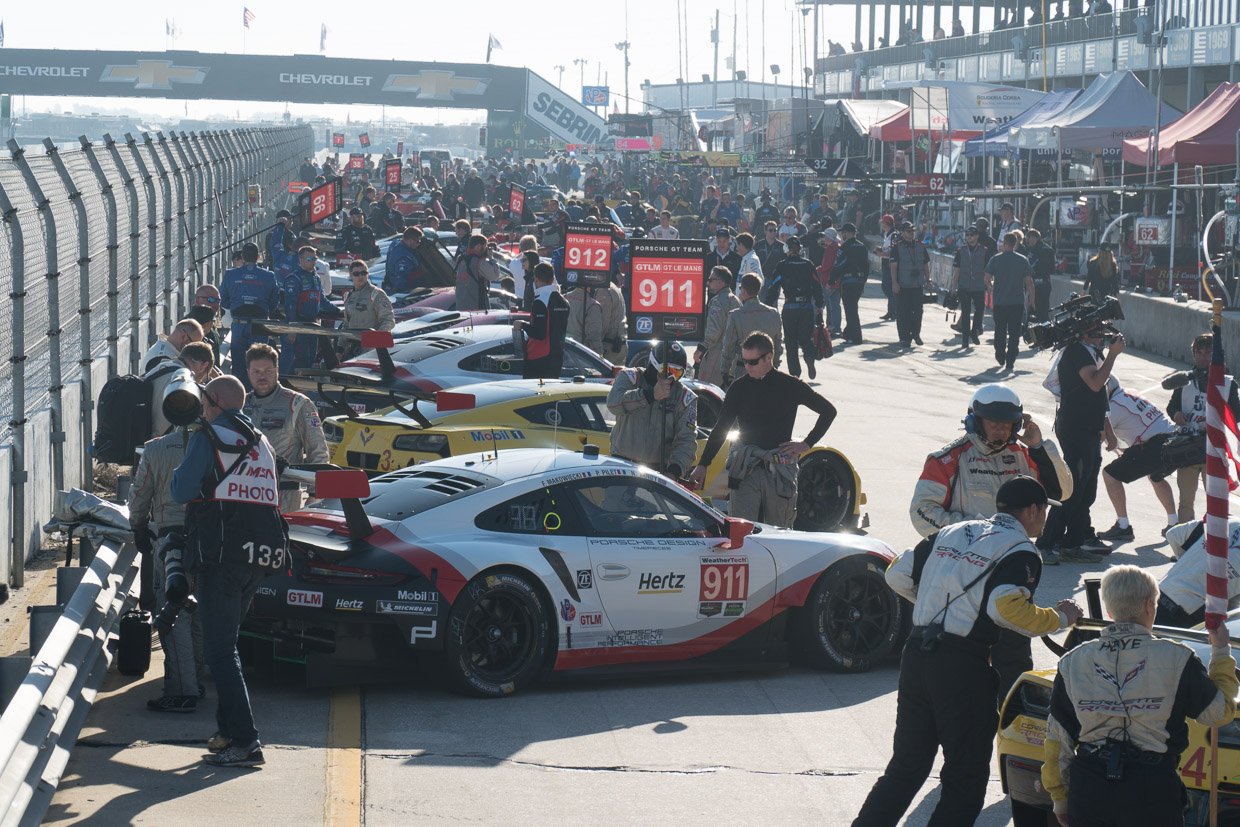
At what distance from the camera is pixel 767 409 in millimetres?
11758

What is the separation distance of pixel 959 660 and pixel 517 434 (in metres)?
7.40

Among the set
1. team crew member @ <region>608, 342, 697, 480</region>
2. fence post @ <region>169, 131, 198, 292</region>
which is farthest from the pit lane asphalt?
fence post @ <region>169, 131, 198, 292</region>

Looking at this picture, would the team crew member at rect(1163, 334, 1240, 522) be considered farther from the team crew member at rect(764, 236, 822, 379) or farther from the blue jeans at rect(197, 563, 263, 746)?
the team crew member at rect(764, 236, 822, 379)

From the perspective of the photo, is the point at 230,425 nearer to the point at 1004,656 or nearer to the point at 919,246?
the point at 1004,656

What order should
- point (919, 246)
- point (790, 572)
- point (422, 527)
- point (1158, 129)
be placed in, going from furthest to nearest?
point (1158, 129) → point (919, 246) → point (790, 572) → point (422, 527)

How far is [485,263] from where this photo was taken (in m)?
22.5

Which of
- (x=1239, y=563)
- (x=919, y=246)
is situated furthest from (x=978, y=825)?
(x=919, y=246)

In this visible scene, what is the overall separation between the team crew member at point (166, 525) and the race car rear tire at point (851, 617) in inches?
132

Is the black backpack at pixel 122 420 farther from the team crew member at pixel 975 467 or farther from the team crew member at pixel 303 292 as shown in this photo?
the team crew member at pixel 303 292

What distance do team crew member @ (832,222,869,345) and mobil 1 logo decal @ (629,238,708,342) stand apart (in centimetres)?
833

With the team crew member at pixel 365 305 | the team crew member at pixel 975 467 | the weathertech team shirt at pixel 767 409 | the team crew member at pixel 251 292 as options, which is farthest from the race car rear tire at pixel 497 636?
the team crew member at pixel 251 292

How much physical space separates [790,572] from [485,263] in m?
12.9

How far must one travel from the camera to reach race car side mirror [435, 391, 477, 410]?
12930 millimetres

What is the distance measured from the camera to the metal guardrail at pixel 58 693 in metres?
6.19
